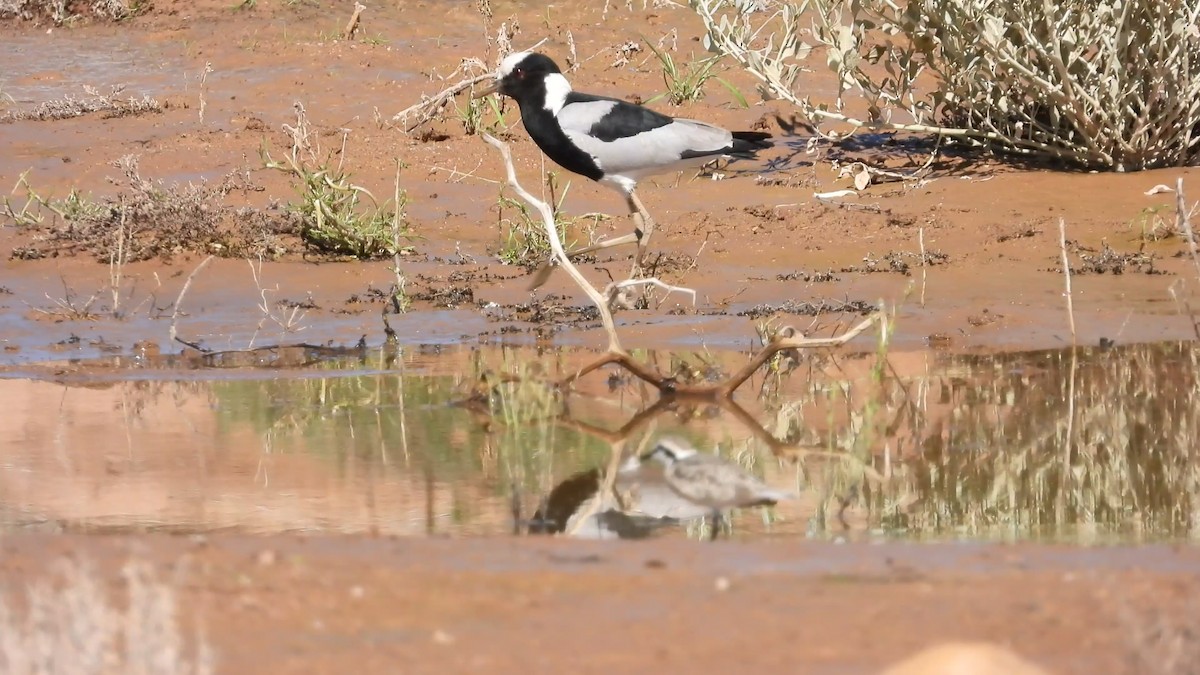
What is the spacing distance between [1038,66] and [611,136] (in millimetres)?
2731

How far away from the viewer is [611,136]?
821cm

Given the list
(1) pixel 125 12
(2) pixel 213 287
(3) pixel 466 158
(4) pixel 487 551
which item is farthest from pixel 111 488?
(1) pixel 125 12

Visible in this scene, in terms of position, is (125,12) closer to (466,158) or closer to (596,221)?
(466,158)

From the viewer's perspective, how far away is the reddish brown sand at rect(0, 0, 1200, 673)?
3.05 metres

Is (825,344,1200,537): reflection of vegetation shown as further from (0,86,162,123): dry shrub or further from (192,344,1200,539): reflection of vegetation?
(0,86,162,123): dry shrub

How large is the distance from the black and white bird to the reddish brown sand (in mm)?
460

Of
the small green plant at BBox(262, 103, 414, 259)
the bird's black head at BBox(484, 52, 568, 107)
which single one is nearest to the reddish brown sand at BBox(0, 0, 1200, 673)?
the small green plant at BBox(262, 103, 414, 259)

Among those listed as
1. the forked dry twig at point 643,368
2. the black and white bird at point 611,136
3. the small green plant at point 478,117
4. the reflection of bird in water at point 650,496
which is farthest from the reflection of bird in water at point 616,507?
the small green plant at point 478,117

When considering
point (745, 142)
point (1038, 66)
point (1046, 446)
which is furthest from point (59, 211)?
point (1046, 446)

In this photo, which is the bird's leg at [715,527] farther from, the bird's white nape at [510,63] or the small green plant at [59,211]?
the small green plant at [59,211]

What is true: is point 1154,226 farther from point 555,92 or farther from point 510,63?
point 510,63

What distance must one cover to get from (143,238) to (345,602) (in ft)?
18.9

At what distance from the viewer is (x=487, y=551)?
3670 mm

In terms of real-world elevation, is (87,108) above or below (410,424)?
above
